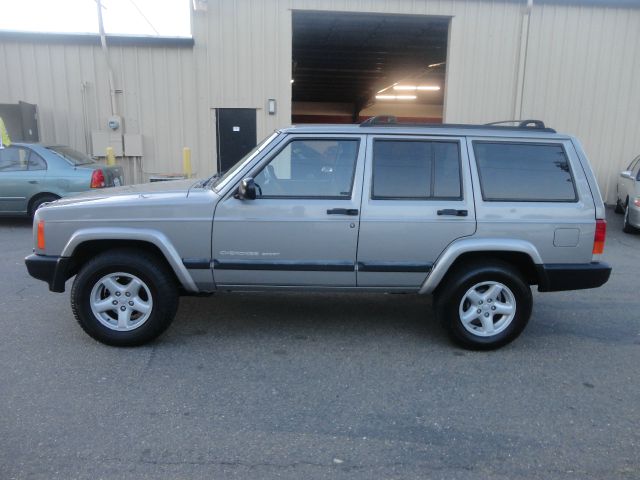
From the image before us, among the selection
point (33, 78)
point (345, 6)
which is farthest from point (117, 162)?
point (345, 6)

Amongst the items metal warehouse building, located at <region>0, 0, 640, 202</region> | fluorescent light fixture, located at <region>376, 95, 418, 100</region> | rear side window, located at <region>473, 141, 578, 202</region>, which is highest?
fluorescent light fixture, located at <region>376, 95, 418, 100</region>

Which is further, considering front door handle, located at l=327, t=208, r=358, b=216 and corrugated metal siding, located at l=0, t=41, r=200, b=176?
corrugated metal siding, located at l=0, t=41, r=200, b=176

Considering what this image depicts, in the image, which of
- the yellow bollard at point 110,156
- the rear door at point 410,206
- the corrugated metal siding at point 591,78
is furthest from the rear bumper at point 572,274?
the yellow bollard at point 110,156

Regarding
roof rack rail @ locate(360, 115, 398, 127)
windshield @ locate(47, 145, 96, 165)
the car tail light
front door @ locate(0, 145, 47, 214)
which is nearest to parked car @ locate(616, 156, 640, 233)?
roof rack rail @ locate(360, 115, 398, 127)

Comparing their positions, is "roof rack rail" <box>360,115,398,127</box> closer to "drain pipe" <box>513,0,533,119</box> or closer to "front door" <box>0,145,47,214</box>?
"front door" <box>0,145,47,214</box>

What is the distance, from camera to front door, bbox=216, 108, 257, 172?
12609mm

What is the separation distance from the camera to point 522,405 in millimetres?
3529

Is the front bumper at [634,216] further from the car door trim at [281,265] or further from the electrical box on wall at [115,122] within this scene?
the electrical box on wall at [115,122]

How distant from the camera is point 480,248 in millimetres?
4199

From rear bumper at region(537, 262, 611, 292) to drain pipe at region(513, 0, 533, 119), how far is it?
9.33 metres

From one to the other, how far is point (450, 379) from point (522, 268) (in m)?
1.25

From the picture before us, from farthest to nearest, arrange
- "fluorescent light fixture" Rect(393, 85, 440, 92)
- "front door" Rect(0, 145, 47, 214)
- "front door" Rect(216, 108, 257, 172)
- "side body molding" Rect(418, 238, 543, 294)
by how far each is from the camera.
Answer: "fluorescent light fixture" Rect(393, 85, 440, 92)
"front door" Rect(216, 108, 257, 172)
"front door" Rect(0, 145, 47, 214)
"side body molding" Rect(418, 238, 543, 294)

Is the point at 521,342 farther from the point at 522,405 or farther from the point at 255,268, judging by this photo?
the point at 255,268

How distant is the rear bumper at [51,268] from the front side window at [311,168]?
66.5 inches
